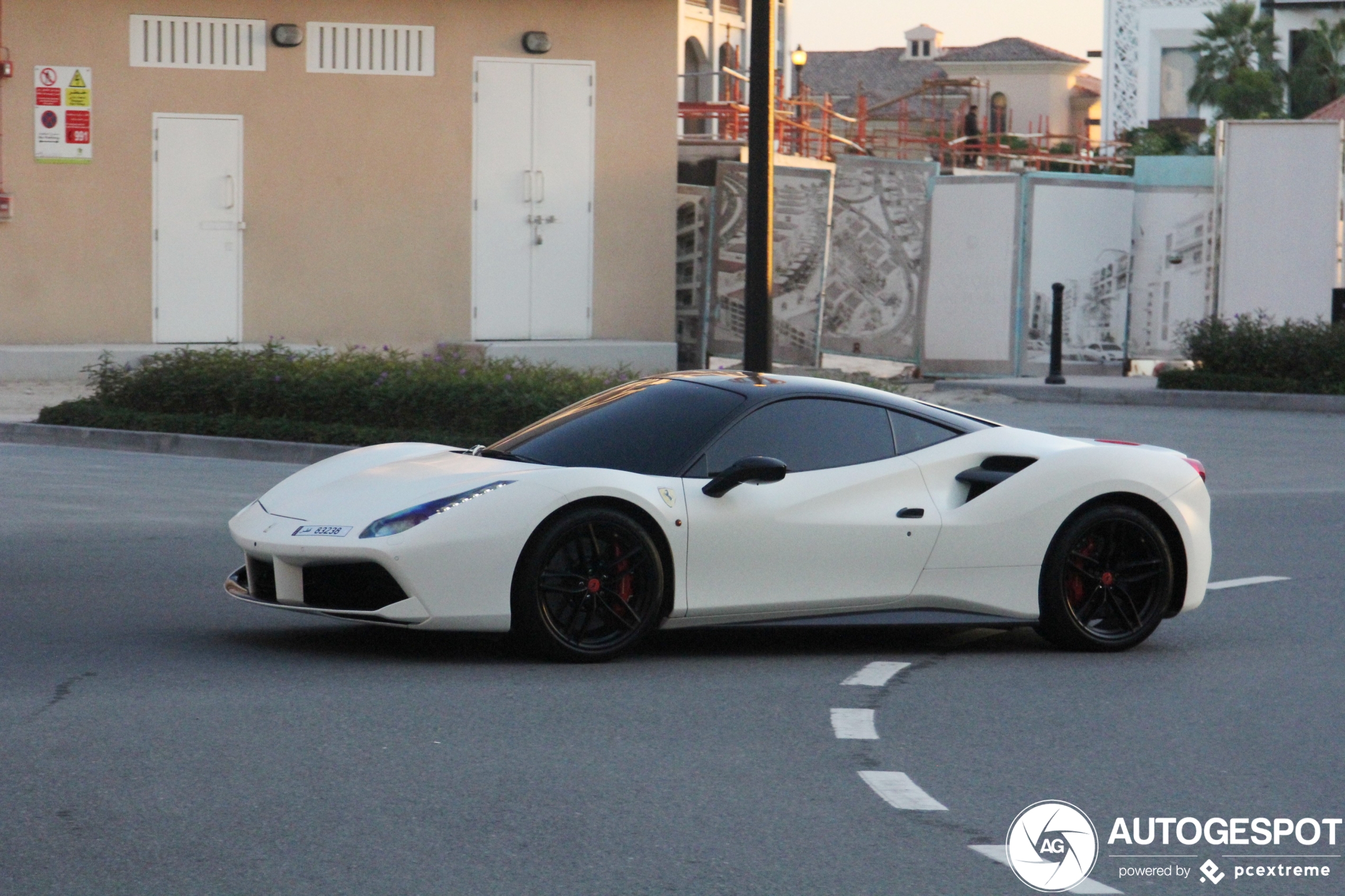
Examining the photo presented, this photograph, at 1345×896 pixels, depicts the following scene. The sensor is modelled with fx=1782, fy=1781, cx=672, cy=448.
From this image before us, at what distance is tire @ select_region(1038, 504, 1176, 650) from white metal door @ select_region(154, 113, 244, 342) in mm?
14677

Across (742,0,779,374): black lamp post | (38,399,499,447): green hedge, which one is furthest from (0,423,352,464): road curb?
(742,0,779,374): black lamp post

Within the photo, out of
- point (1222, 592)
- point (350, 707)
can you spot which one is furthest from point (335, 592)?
point (1222, 592)

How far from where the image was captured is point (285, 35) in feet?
67.9

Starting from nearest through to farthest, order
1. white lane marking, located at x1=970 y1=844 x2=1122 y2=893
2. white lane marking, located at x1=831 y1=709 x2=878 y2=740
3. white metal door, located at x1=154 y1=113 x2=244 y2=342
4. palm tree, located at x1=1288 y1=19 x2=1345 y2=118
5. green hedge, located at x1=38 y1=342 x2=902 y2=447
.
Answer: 1. white lane marking, located at x1=970 y1=844 x2=1122 y2=893
2. white lane marking, located at x1=831 y1=709 x2=878 y2=740
3. green hedge, located at x1=38 y1=342 x2=902 y2=447
4. white metal door, located at x1=154 y1=113 x2=244 y2=342
5. palm tree, located at x1=1288 y1=19 x2=1345 y2=118

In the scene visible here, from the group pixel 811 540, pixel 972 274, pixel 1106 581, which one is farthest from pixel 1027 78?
pixel 811 540

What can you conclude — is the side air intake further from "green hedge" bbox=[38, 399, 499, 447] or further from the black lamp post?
"green hedge" bbox=[38, 399, 499, 447]

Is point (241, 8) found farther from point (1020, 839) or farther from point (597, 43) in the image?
point (1020, 839)

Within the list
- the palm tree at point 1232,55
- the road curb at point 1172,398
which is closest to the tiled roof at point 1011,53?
the palm tree at point 1232,55

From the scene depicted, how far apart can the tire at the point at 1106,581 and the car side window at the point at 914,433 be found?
66cm

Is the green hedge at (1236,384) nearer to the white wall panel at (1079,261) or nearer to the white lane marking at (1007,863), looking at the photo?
the white wall panel at (1079,261)

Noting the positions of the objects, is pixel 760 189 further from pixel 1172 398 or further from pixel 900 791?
pixel 1172 398

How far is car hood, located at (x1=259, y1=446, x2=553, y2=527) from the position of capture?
22.3 ft

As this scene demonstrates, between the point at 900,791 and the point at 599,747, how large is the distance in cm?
99

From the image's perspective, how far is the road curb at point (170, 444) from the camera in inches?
553
